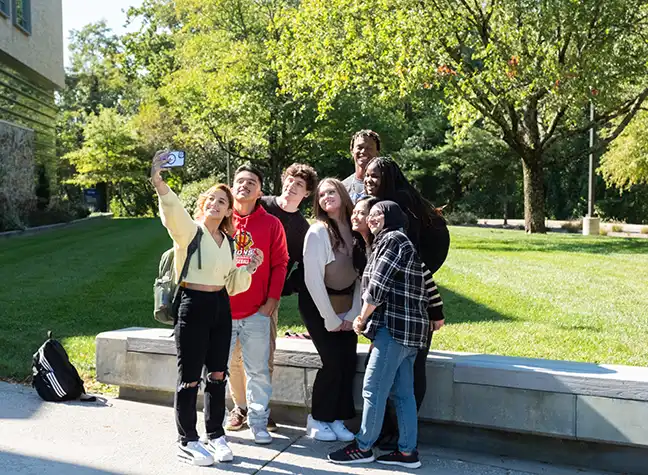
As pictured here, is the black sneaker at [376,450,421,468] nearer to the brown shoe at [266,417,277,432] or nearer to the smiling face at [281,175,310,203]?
the brown shoe at [266,417,277,432]

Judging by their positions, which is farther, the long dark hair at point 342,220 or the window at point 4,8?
the window at point 4,8

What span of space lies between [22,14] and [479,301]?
24635mm

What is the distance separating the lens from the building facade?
2559 centimetres

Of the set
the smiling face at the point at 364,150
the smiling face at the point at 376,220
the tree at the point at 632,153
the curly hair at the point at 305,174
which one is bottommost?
the smiling face at the point at 376,220

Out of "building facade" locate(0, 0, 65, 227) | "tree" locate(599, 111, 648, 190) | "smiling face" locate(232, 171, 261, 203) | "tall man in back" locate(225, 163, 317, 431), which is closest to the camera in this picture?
"smiling face" locate(232, 171, 261, 203)

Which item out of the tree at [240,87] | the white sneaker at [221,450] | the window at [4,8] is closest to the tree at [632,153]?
the tree at [240,87]

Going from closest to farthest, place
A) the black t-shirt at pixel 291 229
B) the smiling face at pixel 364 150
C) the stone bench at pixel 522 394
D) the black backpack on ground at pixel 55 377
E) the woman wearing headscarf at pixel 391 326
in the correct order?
the stone bench at pixel 522 394, the woman wearing headscarf at pixel 391 326, the smiling face at pixel 364 150, the black t-shirt at pixel 291 229, the black backpack on ground at pixel 55 377

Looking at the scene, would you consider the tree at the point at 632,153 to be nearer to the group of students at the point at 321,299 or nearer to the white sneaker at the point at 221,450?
the group of students at the point at 321,299

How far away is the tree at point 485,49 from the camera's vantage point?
18.1m

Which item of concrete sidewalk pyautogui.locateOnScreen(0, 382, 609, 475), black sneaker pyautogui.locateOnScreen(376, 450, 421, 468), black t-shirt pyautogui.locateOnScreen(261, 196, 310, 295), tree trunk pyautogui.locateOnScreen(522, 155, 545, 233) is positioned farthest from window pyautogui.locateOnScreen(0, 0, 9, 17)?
black sneaker pyautogui.locateOnScreen(376, 450, 421, 468)

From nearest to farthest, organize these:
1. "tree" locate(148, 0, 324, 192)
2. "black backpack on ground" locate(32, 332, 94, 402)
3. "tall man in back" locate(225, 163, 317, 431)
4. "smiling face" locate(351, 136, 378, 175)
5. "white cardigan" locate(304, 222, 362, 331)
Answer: "white cardigan" locate(304, 222, 362, 331), "tall man in back" locate(225, 163, 317, 431), "smiling face" locate(351, 136, 378, 175), "black backpack on ground" locate(32, 332, 94, 402), "tree" locate(148, 0, 324, 192)

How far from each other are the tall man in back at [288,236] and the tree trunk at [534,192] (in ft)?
61.6

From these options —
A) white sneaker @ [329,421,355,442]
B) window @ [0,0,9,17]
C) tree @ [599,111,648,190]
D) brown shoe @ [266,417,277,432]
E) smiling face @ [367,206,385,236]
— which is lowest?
brown shoe @ [266,417,277,432]

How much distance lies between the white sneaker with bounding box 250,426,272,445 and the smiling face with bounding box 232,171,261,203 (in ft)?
5.10
